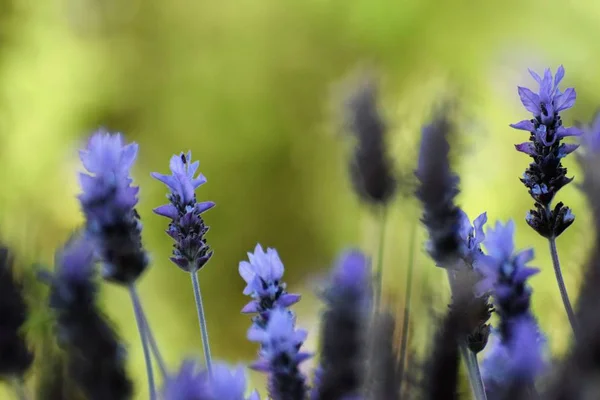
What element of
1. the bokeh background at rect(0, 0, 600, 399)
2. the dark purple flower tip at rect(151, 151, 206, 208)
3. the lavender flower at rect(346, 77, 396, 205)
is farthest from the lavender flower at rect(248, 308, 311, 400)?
the bokeh background at rect(0, 0, 600, 399)

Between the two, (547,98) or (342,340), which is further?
(547,98)

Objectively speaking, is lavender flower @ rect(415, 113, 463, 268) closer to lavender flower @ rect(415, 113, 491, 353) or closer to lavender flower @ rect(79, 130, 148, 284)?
lavender flower @ rect(415, 113, 491, 353)

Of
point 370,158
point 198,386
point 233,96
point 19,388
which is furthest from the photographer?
point 233,96

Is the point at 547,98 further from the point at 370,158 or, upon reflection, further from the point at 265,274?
the point at 370,158

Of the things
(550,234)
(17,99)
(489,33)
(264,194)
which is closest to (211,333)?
(264,194)

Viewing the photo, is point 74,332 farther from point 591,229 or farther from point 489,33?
point 489,33

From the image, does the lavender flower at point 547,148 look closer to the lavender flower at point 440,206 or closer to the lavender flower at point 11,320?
the lavender flower at point 440,206

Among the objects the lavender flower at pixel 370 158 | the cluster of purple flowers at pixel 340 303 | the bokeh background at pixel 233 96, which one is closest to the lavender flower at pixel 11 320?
the cluster of purple flowers at pixel 340 303

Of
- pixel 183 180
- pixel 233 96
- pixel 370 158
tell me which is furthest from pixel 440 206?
pixel 233 96
